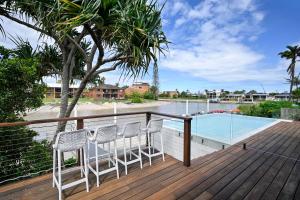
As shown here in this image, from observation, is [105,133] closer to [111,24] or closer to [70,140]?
[70,140]

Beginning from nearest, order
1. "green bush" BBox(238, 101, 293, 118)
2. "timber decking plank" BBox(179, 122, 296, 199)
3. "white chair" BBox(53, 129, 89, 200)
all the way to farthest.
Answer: "white chair" BBox(53, 129, 89, 200) < "timber decking plank" BBox(179, 122, 296, 199) < "green bush" BBox(238, 101, 293, 118)

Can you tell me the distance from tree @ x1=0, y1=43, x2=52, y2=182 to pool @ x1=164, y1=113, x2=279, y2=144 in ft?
15.9

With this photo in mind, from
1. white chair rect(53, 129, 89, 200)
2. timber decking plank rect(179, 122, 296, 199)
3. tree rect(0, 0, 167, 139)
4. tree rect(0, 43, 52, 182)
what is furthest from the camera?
tree rect(0, 43, 52, 182)

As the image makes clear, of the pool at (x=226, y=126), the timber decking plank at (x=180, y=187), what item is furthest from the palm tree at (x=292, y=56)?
the timber decking plank at (x=180, y=187)

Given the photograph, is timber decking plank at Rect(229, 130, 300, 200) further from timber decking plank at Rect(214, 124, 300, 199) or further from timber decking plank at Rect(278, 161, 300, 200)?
timber decking plank at Rect(278, 161, 300, 200)

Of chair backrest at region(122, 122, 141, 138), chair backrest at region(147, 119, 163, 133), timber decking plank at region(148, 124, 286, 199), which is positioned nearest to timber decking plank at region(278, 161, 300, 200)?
timber decking plank at region(148, 124, 286, 199)

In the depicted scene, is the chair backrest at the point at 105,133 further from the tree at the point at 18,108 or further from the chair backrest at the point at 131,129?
the tree at the point at 18,108

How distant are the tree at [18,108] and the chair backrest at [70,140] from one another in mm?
1265

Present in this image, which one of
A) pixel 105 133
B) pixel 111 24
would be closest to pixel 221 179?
pixel 105 133

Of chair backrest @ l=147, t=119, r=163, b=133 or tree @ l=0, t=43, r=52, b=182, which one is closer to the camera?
tree @ l=0, t=43, r=52, b=182

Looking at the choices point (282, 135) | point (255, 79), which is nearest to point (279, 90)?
point (255, 79)

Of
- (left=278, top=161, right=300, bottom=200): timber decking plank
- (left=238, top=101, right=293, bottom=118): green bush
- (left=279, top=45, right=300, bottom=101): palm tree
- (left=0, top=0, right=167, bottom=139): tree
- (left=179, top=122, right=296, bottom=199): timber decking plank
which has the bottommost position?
(left=278, top=161, right=300, bottom=200): timber decking plank

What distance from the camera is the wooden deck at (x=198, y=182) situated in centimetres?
215

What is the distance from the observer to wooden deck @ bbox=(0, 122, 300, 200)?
2.15 m
